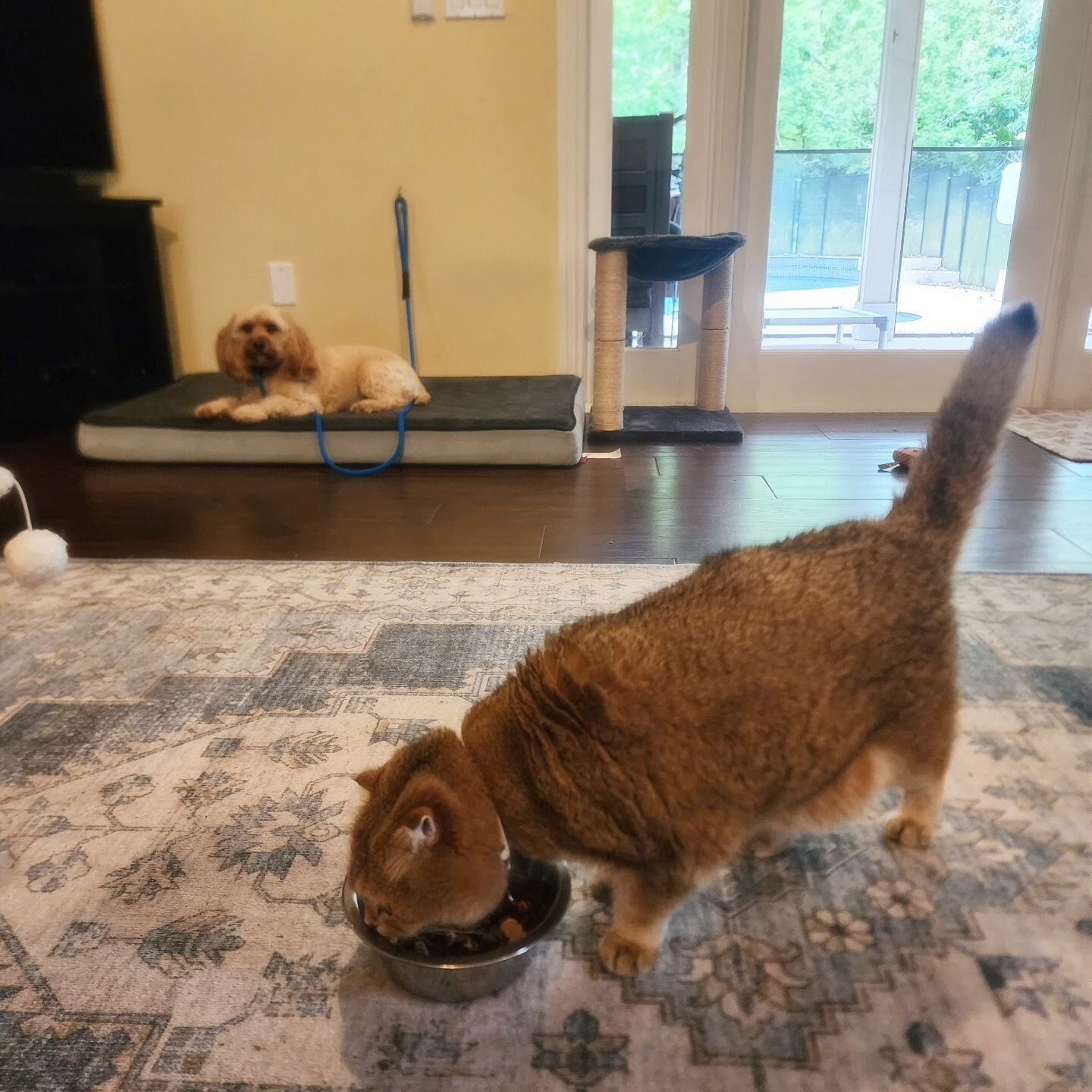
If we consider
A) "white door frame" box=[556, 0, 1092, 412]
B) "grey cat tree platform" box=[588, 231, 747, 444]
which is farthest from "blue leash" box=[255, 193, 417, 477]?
"grey cat tree platform" box=[588, 231, 747, 444]

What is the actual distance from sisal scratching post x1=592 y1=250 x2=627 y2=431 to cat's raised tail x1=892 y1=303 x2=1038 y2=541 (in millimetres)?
2270

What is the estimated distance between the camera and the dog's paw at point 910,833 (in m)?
1.13

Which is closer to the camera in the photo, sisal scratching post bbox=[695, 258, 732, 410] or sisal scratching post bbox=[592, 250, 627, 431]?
sisal scratching post bbox=[592, 250, 627, 431]

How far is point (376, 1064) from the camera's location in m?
0.85

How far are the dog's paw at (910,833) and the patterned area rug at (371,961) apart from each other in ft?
0.09

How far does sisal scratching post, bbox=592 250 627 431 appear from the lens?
125 inches

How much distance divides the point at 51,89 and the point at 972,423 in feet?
12.6

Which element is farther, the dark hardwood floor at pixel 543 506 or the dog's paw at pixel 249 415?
the dog's paw at pixel 249 415

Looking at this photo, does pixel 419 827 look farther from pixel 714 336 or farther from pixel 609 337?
pixel 714 336

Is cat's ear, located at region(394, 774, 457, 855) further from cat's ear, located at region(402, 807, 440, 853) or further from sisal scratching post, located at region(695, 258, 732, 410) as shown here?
sisal scratching post, located at region(695, 258, 732, 410)

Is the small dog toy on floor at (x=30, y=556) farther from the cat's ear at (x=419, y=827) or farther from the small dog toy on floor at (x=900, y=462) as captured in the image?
the small dog toy on floor at (x=900, y=462)

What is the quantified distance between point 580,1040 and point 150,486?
251cm

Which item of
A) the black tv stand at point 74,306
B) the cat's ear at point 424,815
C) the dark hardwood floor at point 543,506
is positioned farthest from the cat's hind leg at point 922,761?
the black tv stand at point 74,306

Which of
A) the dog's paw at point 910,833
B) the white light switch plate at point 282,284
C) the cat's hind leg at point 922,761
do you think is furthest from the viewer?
the white light switch plate at point 282,284
